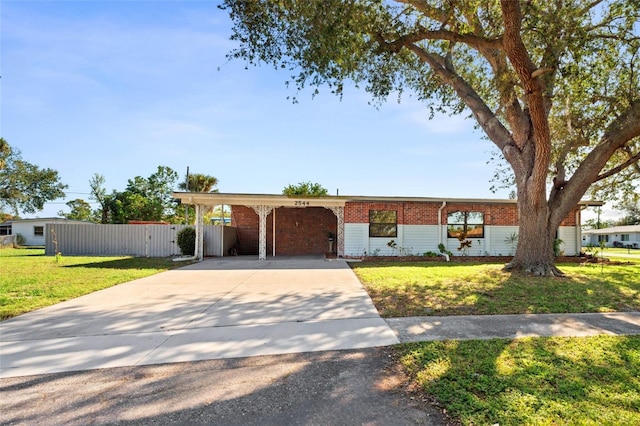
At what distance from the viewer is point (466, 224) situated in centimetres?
1586

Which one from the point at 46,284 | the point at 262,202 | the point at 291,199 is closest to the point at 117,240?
the point at 262,202

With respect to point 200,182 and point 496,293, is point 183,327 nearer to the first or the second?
point 496,293

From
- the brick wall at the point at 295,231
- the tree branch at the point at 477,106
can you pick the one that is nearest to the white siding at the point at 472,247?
the brick wall at the point at 295,231

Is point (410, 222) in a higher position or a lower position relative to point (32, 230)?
higher

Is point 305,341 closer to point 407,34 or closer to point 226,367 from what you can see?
point 226,367

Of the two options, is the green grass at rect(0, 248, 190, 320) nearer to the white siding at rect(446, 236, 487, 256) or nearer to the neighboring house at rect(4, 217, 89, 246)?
the white siding at rect(446, 236, 487, 256)

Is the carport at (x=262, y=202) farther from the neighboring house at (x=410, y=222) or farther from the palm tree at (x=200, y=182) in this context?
the palm tree at (x=200, y=182)

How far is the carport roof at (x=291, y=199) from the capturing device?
14328 mm

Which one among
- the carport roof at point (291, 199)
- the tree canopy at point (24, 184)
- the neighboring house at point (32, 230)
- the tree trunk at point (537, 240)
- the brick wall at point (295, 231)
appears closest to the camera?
the tree trunk at point (537, 240)

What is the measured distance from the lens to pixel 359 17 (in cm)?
773

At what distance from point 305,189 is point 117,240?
451 inches

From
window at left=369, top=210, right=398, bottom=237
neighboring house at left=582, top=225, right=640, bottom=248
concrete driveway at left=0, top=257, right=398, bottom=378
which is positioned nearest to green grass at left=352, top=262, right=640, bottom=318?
concrete driveway at left=0, top=257, right=398, bottom=378

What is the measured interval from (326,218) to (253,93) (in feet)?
33.0

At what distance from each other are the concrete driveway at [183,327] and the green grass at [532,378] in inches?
34.7
